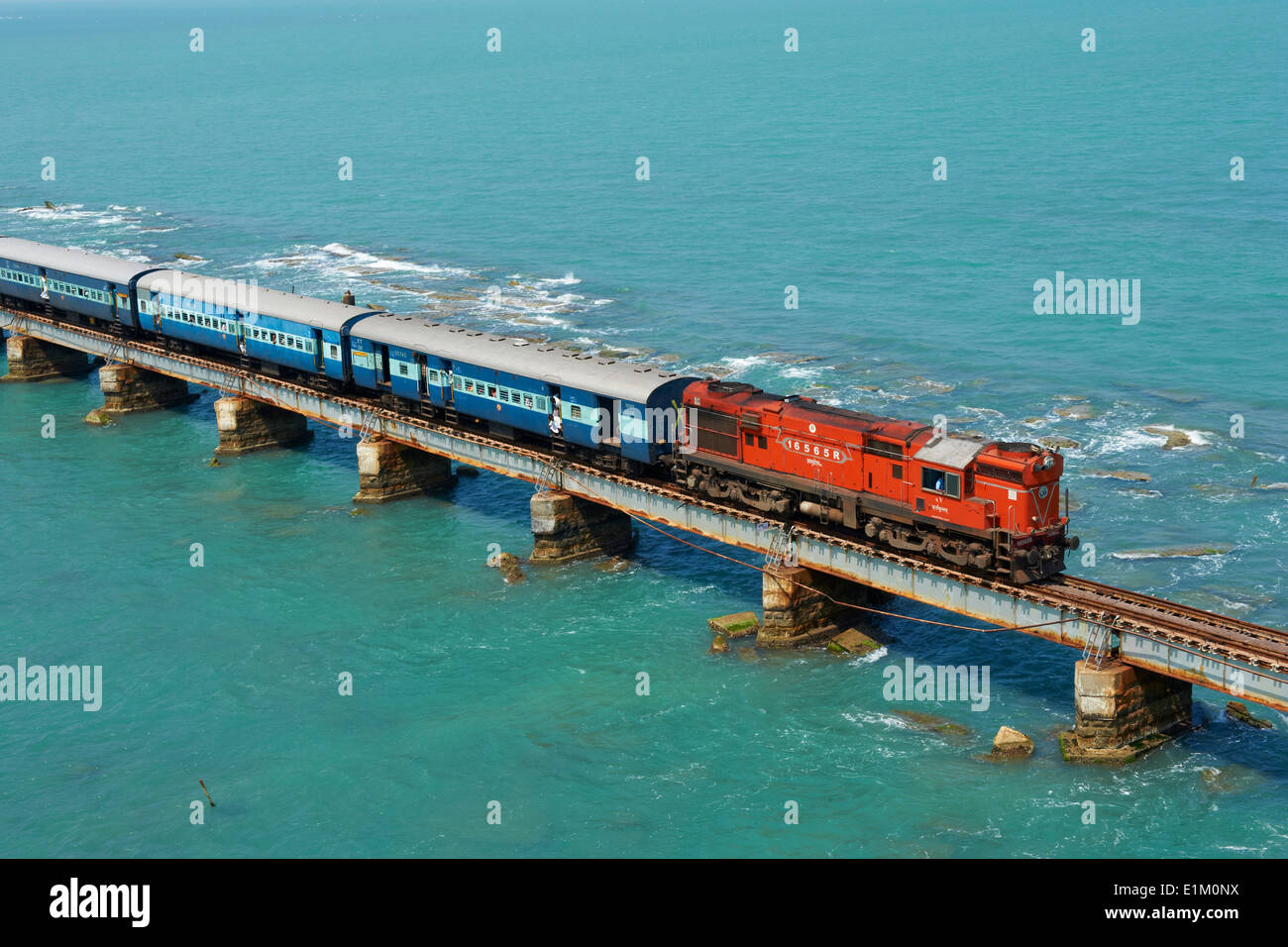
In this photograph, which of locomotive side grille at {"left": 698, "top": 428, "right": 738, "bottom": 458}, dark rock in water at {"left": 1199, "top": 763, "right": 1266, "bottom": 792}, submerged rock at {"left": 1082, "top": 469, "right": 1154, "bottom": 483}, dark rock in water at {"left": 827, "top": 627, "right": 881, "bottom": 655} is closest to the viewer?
dark rock in water at {"left": 1199, "top": 763, "right": 1266, "bottom": 792}

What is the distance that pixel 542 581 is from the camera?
6228 centimetres

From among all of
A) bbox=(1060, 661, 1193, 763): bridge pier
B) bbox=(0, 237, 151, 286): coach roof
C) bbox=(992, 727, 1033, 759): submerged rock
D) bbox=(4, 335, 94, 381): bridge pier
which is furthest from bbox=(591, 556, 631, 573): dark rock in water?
bbox=(4, 335, 94, 381): bridge pier

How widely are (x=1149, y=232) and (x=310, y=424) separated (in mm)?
77813

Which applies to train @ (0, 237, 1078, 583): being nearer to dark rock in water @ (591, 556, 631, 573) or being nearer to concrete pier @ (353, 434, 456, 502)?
concrete pier @ (353, 434, 456, 502)

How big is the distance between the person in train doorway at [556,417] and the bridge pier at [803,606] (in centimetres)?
1371

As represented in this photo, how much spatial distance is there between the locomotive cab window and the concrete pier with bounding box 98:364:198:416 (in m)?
56.5

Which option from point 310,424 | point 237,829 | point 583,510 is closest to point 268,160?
point 310,424

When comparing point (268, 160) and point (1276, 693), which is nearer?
point (1276, 693)

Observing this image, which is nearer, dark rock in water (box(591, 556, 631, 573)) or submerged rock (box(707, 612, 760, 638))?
submerged rock (box(707, 612, 760, 638))

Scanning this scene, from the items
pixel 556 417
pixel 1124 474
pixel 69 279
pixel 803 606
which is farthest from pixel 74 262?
pixel 1124 474

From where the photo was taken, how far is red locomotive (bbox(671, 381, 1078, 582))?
47.9 m

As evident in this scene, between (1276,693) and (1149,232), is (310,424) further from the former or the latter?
(1149,232)

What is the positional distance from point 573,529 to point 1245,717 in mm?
29303

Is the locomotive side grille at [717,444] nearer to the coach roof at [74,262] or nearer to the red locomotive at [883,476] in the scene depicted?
the red locomotive at [883,476]
